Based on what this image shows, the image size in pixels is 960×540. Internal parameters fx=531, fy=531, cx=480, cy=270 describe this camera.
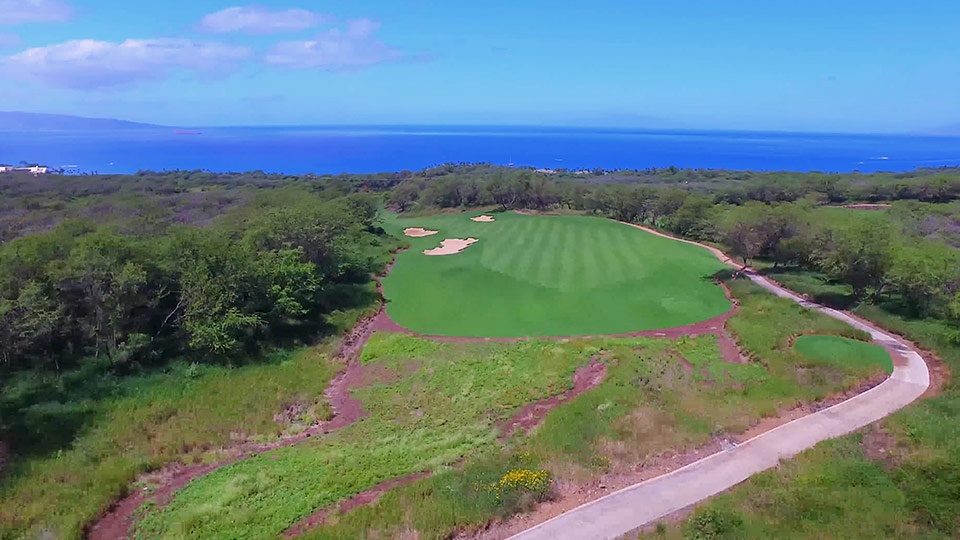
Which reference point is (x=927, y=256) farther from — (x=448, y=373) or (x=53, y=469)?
(x=53, y=469)

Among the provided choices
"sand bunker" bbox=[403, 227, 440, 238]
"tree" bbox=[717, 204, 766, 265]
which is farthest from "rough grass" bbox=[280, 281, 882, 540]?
"sand bunker" bbox=[403, 227, 440, 238]

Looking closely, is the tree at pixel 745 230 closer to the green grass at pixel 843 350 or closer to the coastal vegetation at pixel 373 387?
the coastal vegetation at pixel 373 387

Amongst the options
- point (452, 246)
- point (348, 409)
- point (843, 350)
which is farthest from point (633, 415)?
point (452, 246)

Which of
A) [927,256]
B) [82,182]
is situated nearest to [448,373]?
[927,256]

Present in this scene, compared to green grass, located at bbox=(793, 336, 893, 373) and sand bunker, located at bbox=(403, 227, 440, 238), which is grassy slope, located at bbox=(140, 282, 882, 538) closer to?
green grass, located at bbox=(793, 336, 893, 373)

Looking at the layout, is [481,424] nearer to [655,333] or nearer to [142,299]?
[655,333]

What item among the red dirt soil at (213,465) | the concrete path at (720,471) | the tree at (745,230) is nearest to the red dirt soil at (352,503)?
the concrete path at (720,471)
